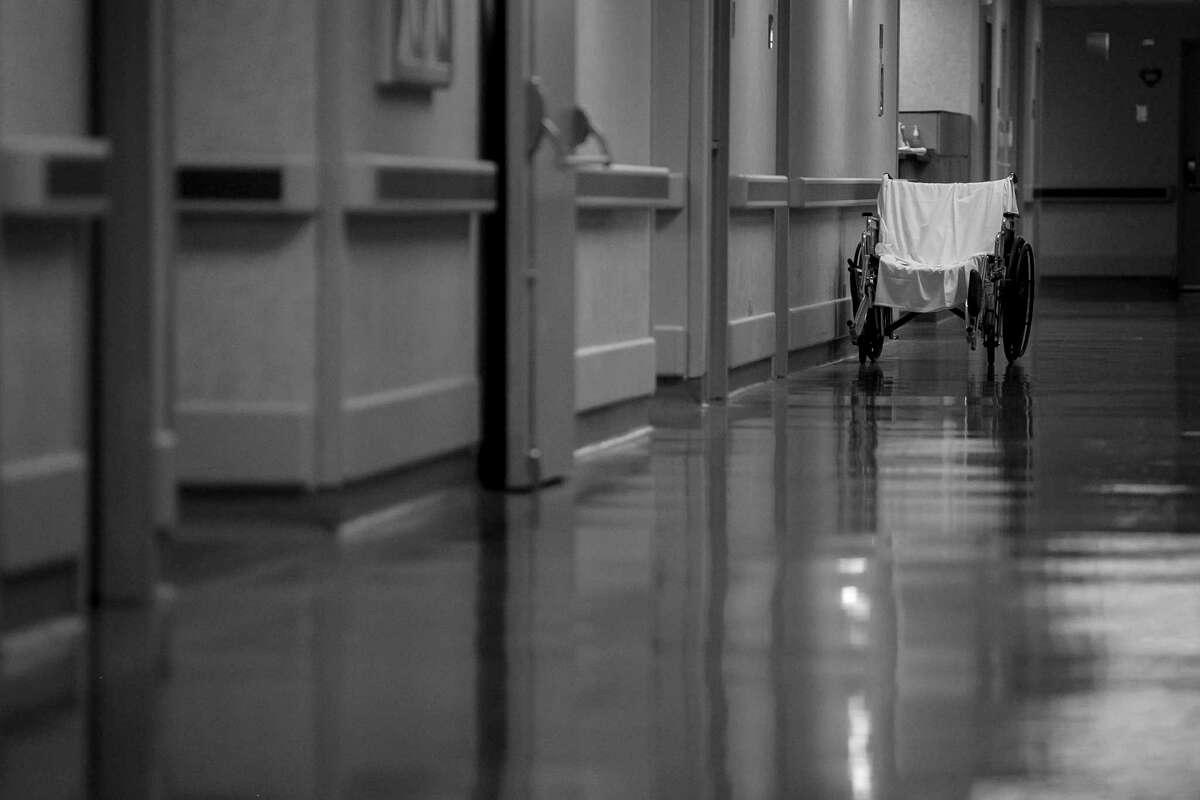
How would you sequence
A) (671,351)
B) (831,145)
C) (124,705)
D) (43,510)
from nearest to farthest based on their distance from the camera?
(124,705)
(43,510)
(671,351)
(831,145)

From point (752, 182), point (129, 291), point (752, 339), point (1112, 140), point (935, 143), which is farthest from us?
point (1112, 140)

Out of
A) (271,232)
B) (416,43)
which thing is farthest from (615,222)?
(271,232)

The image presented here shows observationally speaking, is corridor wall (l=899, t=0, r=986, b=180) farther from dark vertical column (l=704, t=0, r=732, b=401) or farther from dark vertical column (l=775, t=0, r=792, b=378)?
dark vertical column (l=704, t=0, r=732, b=401)

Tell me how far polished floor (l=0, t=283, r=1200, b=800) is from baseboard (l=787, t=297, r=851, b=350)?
412 centimetres

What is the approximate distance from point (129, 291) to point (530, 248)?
2166 millimetres

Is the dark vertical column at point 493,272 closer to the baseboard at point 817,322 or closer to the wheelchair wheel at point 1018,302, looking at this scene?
the baseboard at point 817,322

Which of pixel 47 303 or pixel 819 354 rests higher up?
pixel 47 303

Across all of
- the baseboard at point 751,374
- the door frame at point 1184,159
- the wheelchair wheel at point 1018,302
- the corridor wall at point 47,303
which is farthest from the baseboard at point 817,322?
the door frame at point 1184,159

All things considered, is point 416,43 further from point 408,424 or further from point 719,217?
point 719,217

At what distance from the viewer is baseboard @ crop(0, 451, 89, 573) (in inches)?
→ 142

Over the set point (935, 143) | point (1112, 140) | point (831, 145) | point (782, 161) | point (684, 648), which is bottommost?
point (684, 648)

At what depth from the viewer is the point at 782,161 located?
10.5m

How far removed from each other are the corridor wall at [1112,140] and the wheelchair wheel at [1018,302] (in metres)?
14.1

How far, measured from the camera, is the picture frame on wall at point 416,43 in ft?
17.6
